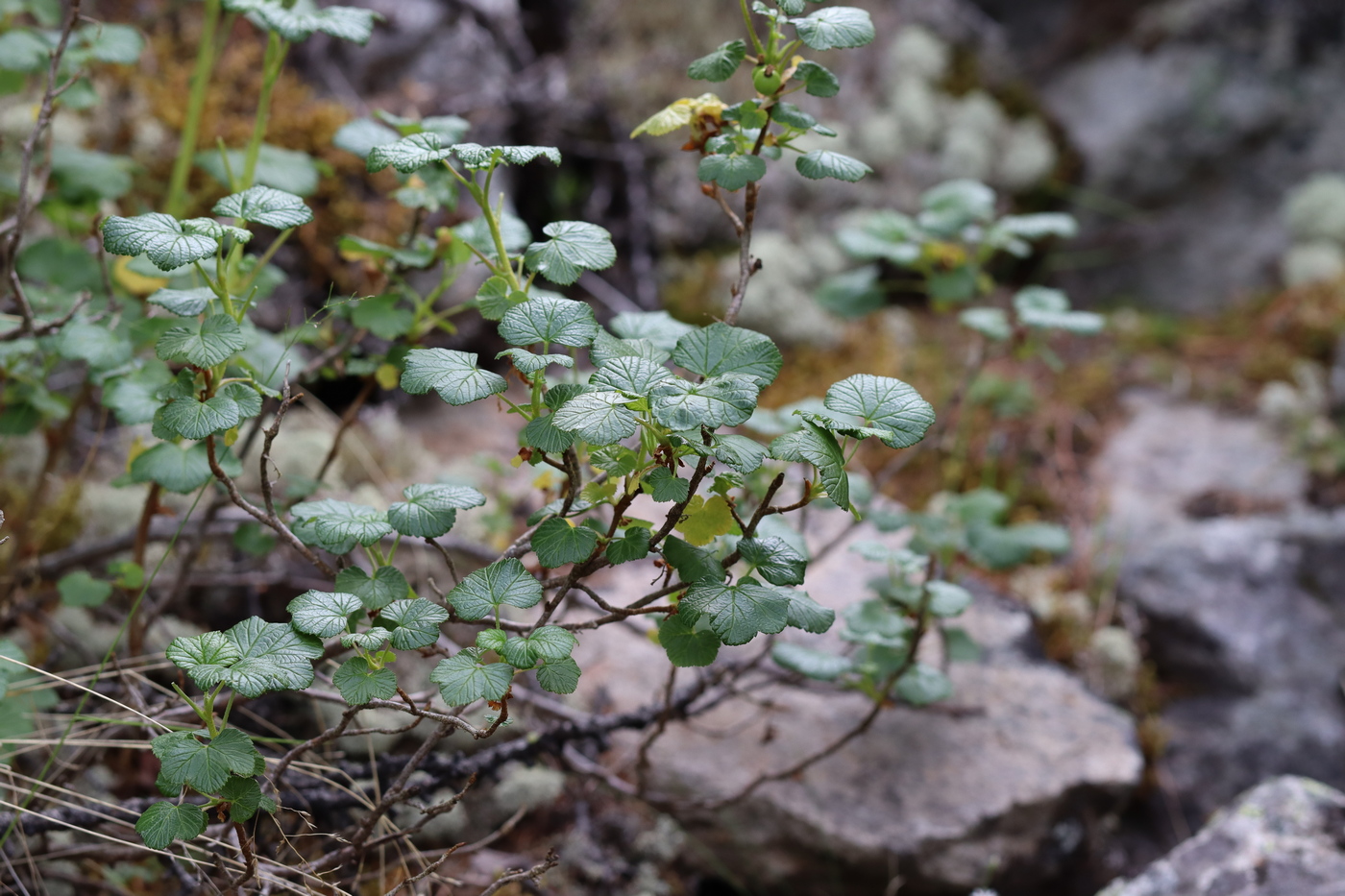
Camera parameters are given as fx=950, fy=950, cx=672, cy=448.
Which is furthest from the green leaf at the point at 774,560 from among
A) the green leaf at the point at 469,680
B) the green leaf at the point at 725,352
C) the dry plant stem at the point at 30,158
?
the dry plant stem at the point at 30,158

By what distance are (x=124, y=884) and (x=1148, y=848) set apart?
2.27 metres

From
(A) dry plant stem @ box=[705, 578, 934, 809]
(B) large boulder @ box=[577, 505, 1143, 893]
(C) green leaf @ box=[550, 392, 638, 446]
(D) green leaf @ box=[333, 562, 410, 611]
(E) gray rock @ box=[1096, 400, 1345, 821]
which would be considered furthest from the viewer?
(E) gray rock @ box=[1096, 400, 1345, 821]

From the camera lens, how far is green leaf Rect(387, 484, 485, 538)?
3.67ft

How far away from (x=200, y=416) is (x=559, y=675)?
54cm

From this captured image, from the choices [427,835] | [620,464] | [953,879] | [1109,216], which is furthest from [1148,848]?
[1109,216]

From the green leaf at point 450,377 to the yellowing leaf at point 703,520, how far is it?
284mm

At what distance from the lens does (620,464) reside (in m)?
1.15

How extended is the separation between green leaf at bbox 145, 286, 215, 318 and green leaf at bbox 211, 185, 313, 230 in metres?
0.12

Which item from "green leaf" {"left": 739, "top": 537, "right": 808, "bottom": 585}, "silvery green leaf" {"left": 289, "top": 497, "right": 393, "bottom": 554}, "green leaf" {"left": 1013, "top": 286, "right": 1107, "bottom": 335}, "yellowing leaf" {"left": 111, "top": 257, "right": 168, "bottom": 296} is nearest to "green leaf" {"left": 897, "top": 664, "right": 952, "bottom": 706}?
"green leaf" {"left": 739, "top": 537, "right": 808, "bottom": 585}

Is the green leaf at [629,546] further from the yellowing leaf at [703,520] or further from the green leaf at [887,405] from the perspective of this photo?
the green leaf at [887,405]

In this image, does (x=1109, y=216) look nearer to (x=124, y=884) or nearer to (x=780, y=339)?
(x=780, y=339)

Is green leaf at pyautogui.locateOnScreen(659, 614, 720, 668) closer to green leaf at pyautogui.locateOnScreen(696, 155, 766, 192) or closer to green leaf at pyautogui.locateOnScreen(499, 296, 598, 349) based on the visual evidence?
green leaf at pyautogui.locateOnScreen(499, 296, 598, 349)

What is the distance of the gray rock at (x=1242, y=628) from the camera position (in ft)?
8.22

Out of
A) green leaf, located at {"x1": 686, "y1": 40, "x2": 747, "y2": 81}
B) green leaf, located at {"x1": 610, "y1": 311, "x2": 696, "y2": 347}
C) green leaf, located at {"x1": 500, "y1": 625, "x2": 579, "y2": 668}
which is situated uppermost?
green leaf, located at {"x1": 686, "y1": 40, "x2": 747, "y2": 81}
